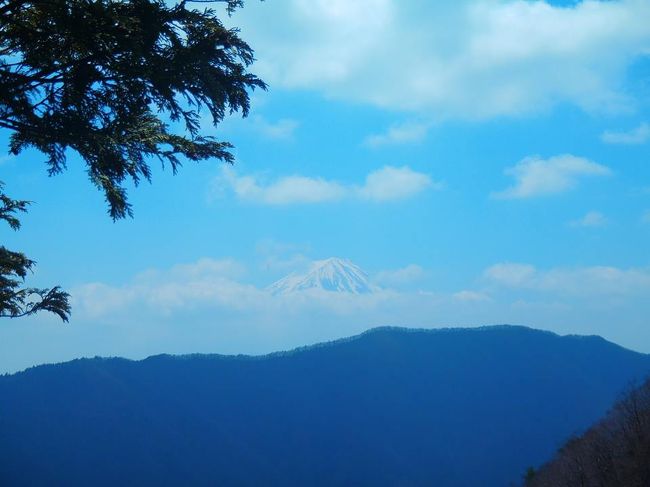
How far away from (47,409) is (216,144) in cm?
10092

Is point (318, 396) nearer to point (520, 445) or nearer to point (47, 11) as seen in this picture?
point (520, 445)

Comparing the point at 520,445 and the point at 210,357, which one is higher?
the point at 210,357

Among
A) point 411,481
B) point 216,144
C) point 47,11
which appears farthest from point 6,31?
point 411,481

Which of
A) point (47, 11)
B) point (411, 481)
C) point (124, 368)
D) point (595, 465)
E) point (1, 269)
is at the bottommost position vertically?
point (411, 481)

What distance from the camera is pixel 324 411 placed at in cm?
10788

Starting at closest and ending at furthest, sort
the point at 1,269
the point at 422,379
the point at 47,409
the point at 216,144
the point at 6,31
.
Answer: the point at 6,31, the point at 216,144, the point at 1,269, the point at 47,409, the point at 422,379

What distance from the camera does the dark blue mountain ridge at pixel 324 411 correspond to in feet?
292

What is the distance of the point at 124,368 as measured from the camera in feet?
348

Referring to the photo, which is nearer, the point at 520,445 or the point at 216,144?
the point at 216,144

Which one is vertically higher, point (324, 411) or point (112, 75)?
point (112, 75)

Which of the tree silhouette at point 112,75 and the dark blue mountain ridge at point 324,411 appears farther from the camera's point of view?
the dark blue mountain ridge at point 324,411

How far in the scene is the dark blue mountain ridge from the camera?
8900 cm

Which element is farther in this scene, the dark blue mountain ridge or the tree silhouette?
the dark blue mountain ridge

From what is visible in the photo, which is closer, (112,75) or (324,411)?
(112,75)
